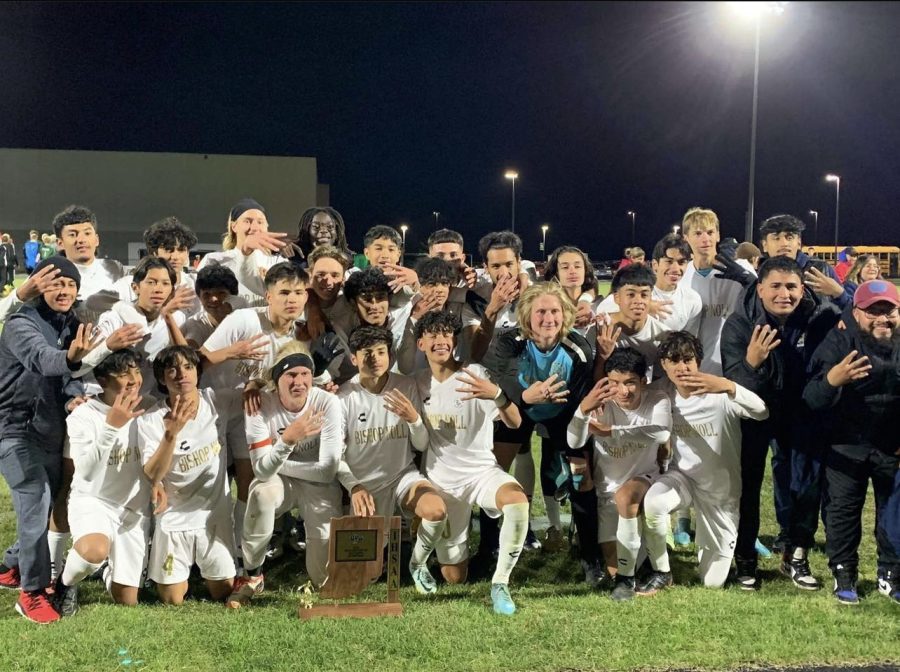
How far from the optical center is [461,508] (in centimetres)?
472

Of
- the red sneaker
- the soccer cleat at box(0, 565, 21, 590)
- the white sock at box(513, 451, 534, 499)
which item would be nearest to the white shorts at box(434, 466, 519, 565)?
the white sock at box(513, 451, 534, 499)

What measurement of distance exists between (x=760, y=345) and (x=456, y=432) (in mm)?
1984

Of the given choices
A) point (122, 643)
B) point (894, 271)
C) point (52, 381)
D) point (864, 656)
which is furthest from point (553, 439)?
point (894, 271)

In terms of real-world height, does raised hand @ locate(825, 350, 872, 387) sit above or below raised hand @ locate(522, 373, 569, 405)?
above

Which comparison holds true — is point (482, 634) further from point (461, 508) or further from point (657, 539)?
point (657, 539)

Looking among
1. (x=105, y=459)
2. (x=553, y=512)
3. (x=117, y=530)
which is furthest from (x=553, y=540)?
(x=105, y=459)

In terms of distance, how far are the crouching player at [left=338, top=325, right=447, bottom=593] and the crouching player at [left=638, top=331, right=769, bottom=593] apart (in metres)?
1.41

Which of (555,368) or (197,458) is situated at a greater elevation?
(555,368)

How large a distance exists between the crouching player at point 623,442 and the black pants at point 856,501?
3.47 ft

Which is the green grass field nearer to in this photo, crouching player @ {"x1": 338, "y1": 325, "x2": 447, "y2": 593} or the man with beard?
the man with beard

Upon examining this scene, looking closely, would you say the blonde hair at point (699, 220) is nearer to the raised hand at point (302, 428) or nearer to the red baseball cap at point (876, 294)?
the red baseball cap at point (876, 294)

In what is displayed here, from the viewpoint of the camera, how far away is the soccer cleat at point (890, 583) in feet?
14.3

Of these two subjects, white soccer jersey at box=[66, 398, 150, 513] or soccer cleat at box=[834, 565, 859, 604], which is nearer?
white soccer jersey at box=[66, 398, 150, 513]

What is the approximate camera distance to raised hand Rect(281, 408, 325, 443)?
14.1 feet
